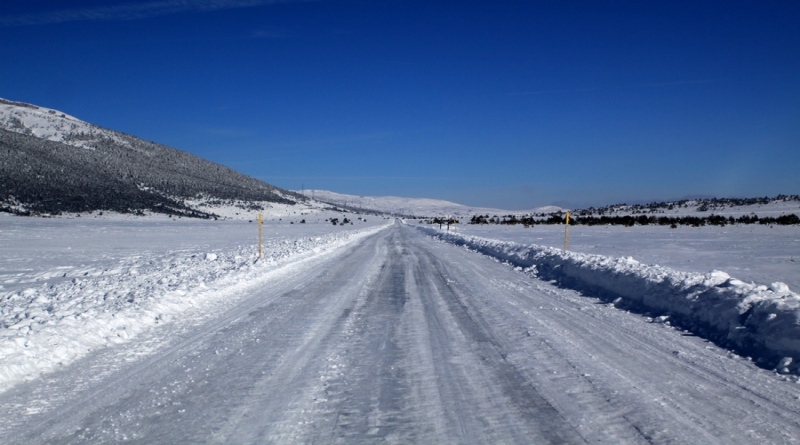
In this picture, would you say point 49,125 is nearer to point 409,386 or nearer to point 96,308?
point 96,308

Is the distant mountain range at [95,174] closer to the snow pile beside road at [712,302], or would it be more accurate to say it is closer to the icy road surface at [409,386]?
the icy road surface at [409,386]

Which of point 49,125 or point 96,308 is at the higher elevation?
point 49,125

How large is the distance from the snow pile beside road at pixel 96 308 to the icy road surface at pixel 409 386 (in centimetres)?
40

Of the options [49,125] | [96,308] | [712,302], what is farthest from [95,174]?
[712,302]

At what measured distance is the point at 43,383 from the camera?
491 cm

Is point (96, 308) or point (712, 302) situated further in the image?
point (96, 308)

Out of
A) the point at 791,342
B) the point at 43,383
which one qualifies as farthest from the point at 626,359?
the point at 43,383

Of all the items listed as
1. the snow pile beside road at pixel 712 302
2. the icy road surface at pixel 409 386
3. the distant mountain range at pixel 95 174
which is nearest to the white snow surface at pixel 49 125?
the distant mountain range at pixel 95 174

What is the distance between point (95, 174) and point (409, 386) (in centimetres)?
9709

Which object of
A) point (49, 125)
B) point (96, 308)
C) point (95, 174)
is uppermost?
point (49, 125)

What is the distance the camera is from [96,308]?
7.97 metres

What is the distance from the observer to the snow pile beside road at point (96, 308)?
5.59 m

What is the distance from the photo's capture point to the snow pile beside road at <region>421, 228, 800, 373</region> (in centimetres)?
586

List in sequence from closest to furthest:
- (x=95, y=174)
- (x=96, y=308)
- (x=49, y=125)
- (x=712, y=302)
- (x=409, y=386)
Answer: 1. (x=409, y=386)
2. (x=712, y=302)
3. (x=96, y=308)
4. (x=95, y=174)
5. (x=49, y=125)
